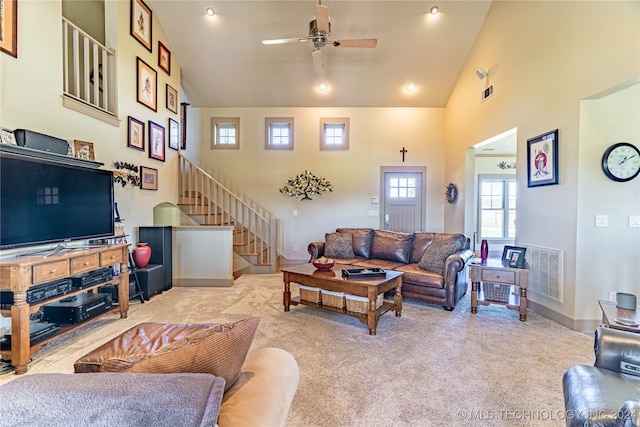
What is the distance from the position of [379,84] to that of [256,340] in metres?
5.47

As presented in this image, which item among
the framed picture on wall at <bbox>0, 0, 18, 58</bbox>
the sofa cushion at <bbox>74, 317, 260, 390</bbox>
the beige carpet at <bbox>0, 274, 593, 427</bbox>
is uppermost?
the framed picture on wall at <bbox>0, 0, 18, 58</bbox>

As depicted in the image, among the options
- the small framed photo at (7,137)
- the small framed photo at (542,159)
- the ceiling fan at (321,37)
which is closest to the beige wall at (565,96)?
the small framed photo at (542,159)

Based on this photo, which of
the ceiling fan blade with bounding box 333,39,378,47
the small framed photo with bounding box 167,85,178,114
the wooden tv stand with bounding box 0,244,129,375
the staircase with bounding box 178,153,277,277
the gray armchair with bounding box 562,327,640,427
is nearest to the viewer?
the gray armchair with bounding box 562,327,640,427

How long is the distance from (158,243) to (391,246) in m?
3.55

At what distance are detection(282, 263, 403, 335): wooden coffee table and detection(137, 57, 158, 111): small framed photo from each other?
11.5 ft

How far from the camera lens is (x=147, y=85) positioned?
15.2 feet

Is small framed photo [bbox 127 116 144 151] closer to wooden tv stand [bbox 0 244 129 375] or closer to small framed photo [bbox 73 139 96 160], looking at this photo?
small framed photo [bbox 73 139 96 160]

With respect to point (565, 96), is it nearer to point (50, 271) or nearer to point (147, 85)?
point (50, 271)

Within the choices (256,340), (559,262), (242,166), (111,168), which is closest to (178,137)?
(242,166)

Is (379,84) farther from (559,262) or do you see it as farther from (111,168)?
(111,168)

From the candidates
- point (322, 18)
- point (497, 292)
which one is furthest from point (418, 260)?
point (322, 18)

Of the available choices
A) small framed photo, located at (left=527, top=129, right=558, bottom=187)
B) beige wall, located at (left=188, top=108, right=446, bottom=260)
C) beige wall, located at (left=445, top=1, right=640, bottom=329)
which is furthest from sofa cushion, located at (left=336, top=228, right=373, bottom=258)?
small framed photo, located at (left=527, top=129, right=558, bottom=187)

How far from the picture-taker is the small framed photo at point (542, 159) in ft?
11.0

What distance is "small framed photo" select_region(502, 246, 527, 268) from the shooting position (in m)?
3.58
